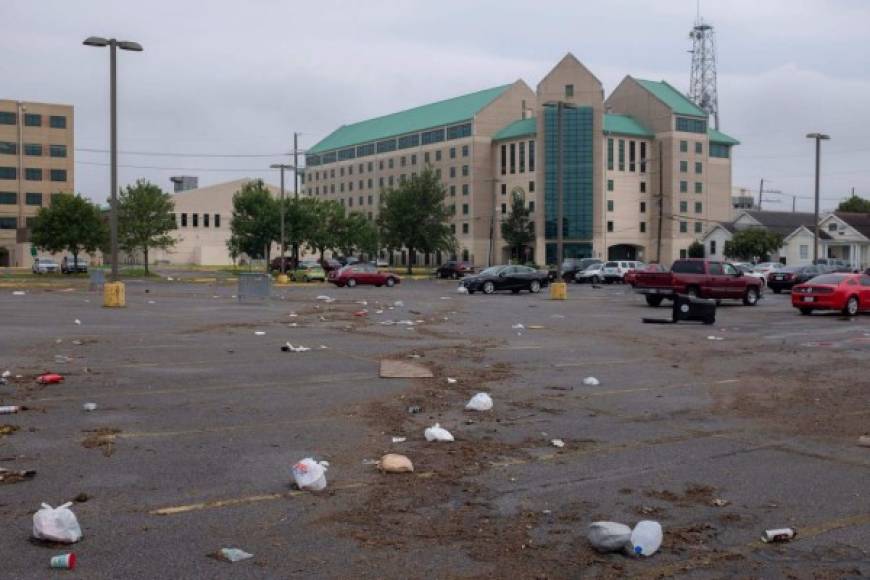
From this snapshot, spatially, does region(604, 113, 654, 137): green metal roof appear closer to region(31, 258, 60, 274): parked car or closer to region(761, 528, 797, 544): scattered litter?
region(31, 258, 60, 274): parked car

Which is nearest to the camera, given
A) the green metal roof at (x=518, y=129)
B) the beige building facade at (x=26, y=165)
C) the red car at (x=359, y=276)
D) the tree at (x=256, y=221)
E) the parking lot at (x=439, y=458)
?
the parking lot at (x=439, y=458)

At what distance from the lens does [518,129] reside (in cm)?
11694

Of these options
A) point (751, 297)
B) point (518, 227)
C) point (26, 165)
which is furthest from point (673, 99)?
point (751, 297)

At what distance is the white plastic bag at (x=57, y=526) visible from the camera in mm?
5546

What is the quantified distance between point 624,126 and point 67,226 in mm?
71195

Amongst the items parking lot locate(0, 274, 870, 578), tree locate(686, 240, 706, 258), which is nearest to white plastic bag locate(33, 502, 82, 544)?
parking lot locate(0, 274, 870, 578)

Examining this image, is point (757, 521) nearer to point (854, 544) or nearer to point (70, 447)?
point (854, 544)

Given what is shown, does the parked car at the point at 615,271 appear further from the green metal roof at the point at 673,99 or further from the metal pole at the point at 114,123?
the green metal roof at the point at 673,99

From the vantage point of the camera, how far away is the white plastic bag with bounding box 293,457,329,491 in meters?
6.91

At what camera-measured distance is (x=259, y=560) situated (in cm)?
534

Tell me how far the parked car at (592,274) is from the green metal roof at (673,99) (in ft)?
180

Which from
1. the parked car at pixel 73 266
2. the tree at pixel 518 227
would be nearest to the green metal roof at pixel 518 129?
the tree at pixel 518 227

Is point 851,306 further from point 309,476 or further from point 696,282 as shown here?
point 309,476

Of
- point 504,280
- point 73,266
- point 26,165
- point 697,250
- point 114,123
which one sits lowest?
point 504,280
